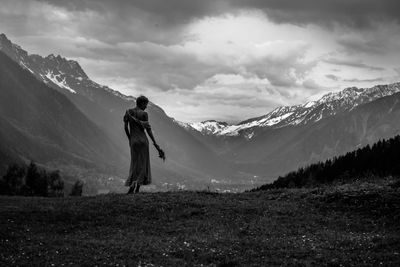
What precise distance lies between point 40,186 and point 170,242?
282 ft

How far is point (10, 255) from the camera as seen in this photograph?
18094 mm

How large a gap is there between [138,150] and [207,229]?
10338 millimetres

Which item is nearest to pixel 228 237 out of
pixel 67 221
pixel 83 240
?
pixel 83 240

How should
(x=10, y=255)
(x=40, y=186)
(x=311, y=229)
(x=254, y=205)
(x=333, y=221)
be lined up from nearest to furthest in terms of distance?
1. (x=10, y=255)
2. (x=311, y=229)
3. (x=333, y=221)
4. (x=254, y=205)
5. (x=40, y=186)

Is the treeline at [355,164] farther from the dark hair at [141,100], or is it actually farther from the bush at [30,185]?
the bush at [30,185]

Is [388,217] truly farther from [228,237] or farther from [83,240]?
[83,240]

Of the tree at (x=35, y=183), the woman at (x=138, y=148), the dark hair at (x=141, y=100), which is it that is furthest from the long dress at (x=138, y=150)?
the tree at (x=35, y=183)

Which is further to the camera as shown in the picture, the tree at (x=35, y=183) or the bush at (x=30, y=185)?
the tree at (x=35, y=183)

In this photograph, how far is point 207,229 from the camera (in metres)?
23.5

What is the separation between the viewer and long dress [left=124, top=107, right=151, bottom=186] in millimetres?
32312

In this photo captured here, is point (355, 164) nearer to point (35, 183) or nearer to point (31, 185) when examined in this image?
point (35, 183)

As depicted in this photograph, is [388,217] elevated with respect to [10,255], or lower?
elevated

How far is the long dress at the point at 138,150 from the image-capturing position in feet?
106

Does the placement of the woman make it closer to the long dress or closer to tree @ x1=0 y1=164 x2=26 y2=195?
the long dress
